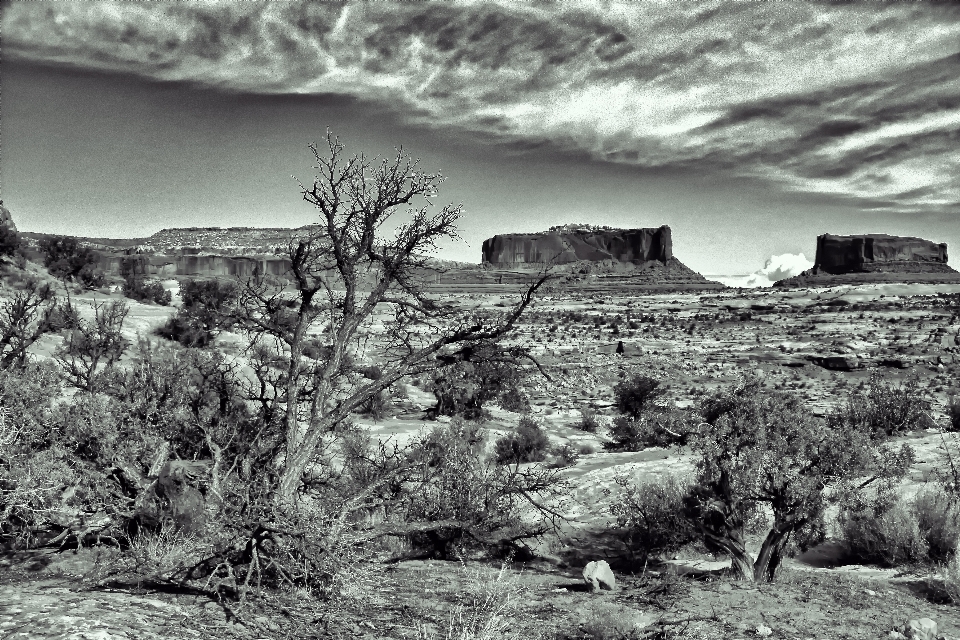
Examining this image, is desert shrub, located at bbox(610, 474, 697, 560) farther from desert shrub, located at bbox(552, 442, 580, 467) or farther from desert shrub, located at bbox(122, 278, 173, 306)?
desert shrub, located at bbox(122, 278, 173, 306)

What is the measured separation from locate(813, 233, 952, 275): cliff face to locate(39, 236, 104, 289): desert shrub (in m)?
179

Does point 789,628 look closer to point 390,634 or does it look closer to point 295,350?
point 390,634

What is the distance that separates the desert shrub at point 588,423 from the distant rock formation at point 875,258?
14794 centimetres

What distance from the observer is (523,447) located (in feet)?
56.7

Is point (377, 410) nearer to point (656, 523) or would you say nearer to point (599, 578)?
point (656, 523)

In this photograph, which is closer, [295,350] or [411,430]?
[295,350]

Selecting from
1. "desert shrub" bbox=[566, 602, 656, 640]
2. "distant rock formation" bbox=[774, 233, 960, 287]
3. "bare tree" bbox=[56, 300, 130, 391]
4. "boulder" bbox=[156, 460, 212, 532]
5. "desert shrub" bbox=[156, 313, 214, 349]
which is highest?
"distant rock formation" bbox=[774, 233, 960, 287]

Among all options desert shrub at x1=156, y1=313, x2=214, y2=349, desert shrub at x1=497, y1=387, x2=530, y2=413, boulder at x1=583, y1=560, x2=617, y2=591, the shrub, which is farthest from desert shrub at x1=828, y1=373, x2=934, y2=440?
desert shrub at x1=156, y1=313, x2=214, y2=349

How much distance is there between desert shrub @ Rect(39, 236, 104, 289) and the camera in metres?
39.0

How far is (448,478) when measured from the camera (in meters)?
10.5

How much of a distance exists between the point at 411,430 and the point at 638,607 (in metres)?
13.8

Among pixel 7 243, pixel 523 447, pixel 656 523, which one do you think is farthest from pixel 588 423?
pixel 7 243

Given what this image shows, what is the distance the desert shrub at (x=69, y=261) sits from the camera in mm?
39000

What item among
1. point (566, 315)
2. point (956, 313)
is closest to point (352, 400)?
point (566, 315)
